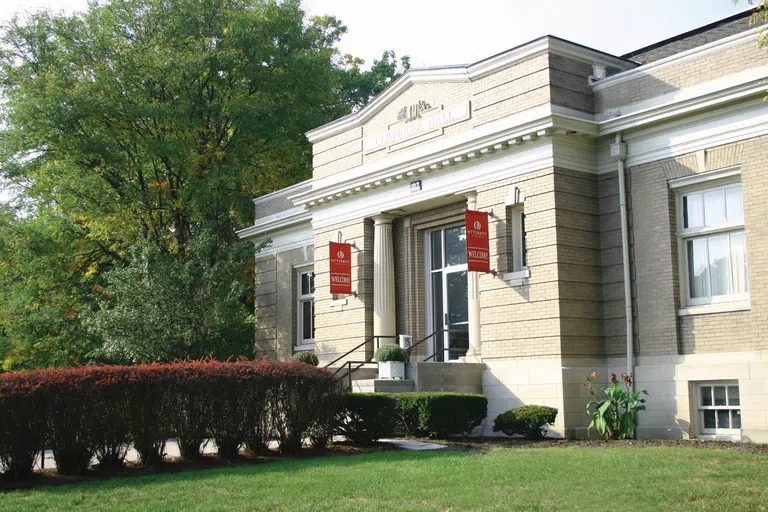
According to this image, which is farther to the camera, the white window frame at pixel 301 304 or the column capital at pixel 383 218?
the white window frame at pixel 301 304

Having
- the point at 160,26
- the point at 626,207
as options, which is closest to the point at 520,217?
the point at 626,207

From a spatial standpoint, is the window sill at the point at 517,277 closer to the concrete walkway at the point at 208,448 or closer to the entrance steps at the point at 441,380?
the entrance steps at the point at 441,380

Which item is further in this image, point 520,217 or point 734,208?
point 520,217

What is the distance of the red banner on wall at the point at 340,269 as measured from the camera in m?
23.7

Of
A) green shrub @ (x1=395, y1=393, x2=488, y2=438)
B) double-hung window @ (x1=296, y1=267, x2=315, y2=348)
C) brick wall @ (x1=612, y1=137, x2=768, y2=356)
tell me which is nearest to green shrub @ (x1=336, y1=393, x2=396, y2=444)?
green shrub @ (x1=395, y1=393, x2=488, y2=438)

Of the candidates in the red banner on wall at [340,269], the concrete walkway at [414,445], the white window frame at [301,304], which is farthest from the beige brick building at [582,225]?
the white window frame at [301,304]

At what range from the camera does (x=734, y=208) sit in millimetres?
17016

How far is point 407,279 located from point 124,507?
13.3m

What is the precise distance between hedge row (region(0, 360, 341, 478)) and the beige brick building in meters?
5.25

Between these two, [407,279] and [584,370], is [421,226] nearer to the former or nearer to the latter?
[407,279]

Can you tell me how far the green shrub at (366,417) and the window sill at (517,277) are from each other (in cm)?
439

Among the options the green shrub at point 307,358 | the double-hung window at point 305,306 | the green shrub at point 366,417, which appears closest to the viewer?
the green shrub at point 366,417

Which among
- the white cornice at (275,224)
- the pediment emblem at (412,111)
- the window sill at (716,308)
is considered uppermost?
the pediment emblem at (412,111)

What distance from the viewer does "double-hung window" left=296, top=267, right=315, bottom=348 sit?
27888 mm
